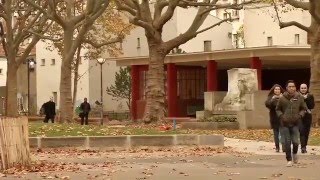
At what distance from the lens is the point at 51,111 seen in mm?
41031

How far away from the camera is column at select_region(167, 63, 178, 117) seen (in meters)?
49.5

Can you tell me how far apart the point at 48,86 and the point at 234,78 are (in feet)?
133

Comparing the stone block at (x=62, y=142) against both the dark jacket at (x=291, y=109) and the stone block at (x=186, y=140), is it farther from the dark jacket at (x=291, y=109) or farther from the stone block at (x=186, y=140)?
the dark jacket at (x=291, y=109)

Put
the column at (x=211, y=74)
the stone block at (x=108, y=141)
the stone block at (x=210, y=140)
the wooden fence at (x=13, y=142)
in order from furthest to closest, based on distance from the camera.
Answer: the column at (x=211, y=74) < the stone block at (x=210, y=140) < the stone block at (x=108, y=141) < the wooden fence at (x=13, y=142)

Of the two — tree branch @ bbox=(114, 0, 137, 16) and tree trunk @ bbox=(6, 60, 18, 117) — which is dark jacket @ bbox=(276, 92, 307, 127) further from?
tree trunk @ bbox=(6, 60, 18, 117)

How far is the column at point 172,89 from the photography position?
162 ft

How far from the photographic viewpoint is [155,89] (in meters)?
33.9

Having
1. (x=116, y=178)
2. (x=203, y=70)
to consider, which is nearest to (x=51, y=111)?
(x=203, y=70)

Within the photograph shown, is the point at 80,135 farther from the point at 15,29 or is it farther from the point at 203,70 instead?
the point at 203,70

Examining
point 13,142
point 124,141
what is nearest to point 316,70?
point 124,141

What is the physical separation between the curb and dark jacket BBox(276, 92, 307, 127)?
18.4ft

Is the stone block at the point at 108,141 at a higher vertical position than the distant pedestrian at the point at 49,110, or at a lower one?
lower

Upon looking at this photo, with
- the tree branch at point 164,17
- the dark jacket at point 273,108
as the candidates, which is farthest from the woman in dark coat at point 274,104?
the tree branch at point 164,17

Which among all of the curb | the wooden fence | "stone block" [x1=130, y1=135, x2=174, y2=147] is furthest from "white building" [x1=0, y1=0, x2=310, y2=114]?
the wooden fence
